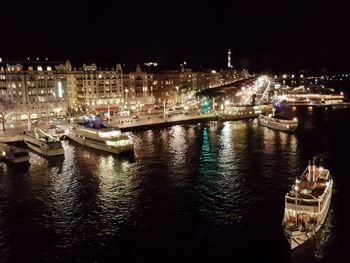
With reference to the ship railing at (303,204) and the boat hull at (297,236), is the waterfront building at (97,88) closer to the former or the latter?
the ship railing at (303,204)

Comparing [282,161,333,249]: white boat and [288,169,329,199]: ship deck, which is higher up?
[288,169,329,199]: ship deck

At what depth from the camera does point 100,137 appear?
7200cm

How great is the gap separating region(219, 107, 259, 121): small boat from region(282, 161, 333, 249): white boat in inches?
2825

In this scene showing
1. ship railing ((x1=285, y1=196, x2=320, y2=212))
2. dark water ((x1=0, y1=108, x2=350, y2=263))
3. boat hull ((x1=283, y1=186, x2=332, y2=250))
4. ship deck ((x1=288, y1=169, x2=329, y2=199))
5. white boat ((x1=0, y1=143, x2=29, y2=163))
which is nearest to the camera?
boat hull ((x1=283, y1=186, x2=332, y2=250))

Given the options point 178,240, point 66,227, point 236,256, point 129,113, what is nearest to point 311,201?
point 236,256

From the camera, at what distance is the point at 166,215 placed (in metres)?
41.9

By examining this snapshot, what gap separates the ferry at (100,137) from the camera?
69250 millimetres

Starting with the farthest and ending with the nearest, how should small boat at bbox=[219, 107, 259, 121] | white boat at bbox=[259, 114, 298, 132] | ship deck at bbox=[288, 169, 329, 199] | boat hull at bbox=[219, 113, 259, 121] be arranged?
small boat at bbox=[219, 107, 259, 121] → boat hull at bbox=[219, 113, 259, 121] → white boat at bbox=[259, 114, 298, 132] → ship deck at bbox=[288, 169, 329, 199]

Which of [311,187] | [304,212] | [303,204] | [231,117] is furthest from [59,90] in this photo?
[304,212]

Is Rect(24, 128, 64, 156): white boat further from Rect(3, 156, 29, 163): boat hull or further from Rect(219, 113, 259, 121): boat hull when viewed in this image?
Rect(219, 113, 259, 121): boat hull

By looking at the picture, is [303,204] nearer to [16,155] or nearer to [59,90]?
[16,155]

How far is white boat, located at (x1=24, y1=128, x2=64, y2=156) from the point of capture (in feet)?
219

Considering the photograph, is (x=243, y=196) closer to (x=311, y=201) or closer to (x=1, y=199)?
(x=311, y=201)

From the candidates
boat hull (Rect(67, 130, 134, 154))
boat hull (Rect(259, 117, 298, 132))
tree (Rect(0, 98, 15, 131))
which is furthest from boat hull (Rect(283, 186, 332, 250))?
tree (Rect(0, 98, 15, 131))
